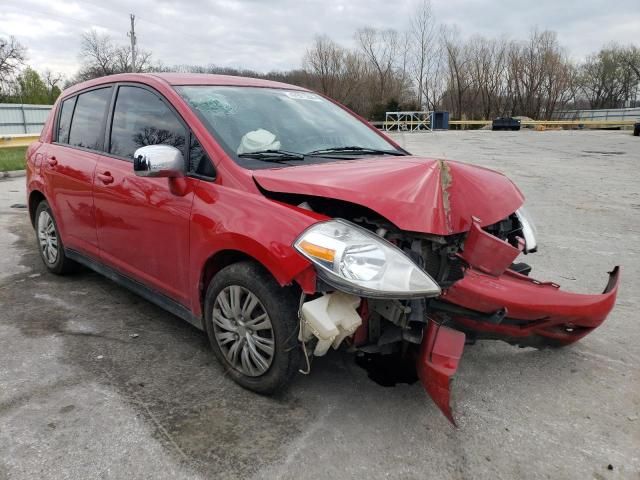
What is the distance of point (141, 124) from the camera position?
11.1 feet

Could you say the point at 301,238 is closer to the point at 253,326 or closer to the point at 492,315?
the point at 253,326

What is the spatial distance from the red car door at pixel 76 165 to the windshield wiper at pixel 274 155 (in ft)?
4.90

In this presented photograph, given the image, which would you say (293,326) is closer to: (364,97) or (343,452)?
(343,452)

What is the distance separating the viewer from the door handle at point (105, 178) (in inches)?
136

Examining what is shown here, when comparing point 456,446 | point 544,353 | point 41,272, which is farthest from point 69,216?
point 544,353

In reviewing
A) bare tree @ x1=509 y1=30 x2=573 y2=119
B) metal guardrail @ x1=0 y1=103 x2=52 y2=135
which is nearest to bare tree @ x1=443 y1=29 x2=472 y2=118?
bare tree @ x1=509 y1=30 x2=573 y2=119

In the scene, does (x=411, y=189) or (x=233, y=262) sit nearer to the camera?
(x=411, y=189)

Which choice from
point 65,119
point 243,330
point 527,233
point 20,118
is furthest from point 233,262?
point 20,118

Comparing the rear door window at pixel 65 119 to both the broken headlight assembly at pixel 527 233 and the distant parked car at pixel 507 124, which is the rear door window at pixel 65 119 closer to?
the broken headlight assembly at pixel 527 233

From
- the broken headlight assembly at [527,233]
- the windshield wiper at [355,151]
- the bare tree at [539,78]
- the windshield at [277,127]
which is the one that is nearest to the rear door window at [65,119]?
the windshield at [277,127]

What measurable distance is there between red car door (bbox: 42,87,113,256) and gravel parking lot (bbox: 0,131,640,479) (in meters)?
0.63

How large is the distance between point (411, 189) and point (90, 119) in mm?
2850

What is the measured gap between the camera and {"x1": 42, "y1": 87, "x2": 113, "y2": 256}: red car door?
12.4 ft

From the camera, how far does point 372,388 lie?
2.75m
